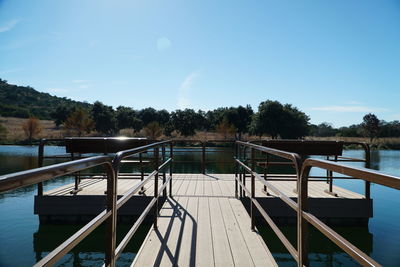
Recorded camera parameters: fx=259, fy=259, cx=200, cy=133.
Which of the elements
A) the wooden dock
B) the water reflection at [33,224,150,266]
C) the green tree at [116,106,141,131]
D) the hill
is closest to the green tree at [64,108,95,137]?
the green tree at [116,106,141,131]

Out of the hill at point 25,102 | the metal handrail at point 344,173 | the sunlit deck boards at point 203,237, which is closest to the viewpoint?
the metal handrail at point 344,173

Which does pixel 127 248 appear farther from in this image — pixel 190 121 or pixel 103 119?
pixel 103 119

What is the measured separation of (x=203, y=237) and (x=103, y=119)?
1920 inches

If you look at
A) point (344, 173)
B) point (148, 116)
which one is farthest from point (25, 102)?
point (344, 173)

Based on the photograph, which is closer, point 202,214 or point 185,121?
point 202,214

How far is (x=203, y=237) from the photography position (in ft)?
9.78

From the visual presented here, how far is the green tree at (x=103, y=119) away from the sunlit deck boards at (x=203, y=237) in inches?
1840

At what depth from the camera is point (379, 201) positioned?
284 inches

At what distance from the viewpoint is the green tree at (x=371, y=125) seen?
46656mm

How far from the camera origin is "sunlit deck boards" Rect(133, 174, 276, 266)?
94.2 inches

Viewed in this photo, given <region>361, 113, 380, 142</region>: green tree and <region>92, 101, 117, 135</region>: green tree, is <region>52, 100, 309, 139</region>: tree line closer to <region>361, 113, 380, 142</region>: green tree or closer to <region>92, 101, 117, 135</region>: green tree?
<region>92, 101, 117, 135</region>: green tree

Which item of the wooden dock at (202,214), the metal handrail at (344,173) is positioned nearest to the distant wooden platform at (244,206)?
the wooden dock at (202,214)

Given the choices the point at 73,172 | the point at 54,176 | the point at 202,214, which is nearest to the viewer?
the point at 54,176

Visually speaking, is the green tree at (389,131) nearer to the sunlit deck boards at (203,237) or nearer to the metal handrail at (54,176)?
the sunlit deck boards at (203,237)
